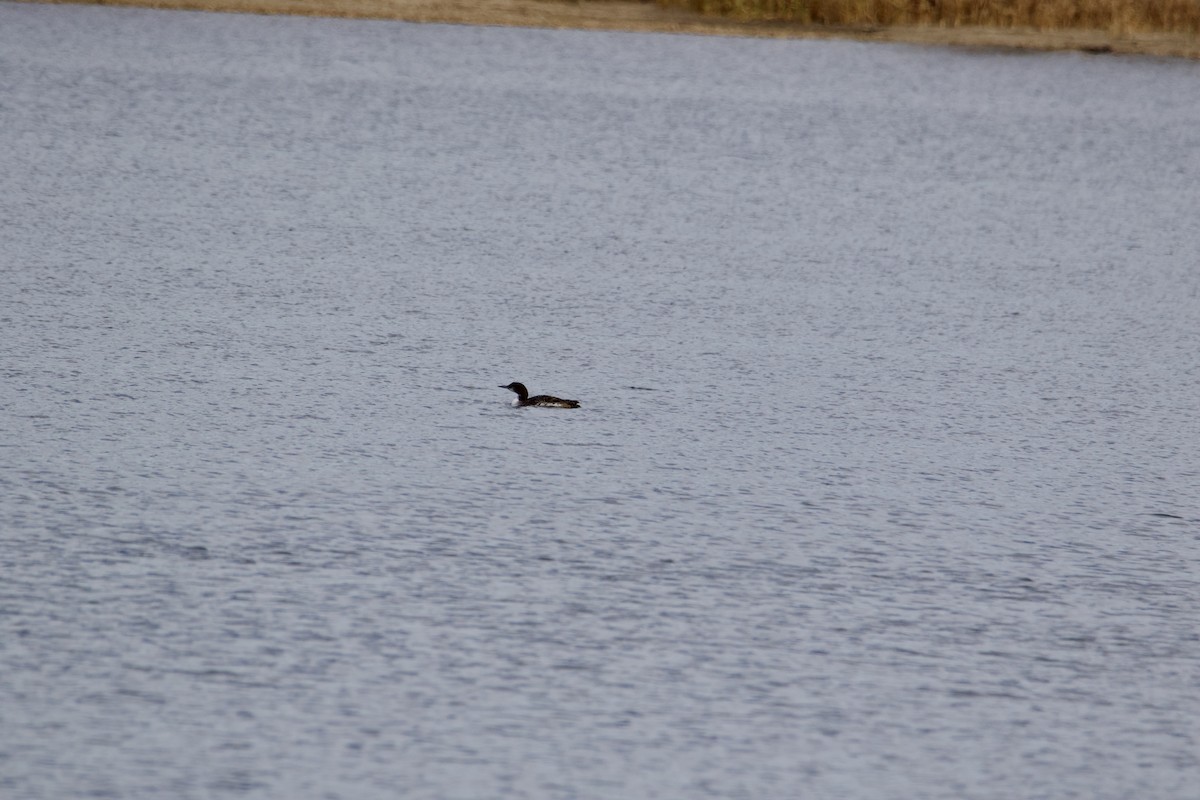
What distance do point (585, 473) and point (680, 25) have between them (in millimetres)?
22405

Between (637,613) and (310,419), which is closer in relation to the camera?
(637,613)

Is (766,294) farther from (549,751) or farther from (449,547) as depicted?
(549,751)

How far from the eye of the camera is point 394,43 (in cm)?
2681

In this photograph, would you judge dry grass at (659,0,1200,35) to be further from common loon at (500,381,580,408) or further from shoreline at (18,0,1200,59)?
common loon at (500,381,580,408)

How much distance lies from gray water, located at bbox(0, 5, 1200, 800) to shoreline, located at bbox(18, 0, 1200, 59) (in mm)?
11143

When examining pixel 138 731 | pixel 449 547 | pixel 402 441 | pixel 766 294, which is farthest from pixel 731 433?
pixel 138 731

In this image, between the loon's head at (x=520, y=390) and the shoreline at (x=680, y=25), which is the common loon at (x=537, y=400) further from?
the shoreline at (x=680, y=25)

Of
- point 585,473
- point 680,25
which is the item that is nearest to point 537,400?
point 585,473

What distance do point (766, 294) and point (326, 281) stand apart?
10.2 ft

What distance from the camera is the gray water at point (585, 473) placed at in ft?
18.5

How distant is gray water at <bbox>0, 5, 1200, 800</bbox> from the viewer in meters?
5.63

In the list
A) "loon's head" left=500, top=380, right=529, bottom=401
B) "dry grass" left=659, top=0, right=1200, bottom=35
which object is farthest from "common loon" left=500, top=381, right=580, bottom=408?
"dry grass" left=659, top=0, right=1200, bottom=35

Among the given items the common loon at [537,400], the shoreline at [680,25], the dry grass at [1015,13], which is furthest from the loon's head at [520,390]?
the dry grass at [1015,13]

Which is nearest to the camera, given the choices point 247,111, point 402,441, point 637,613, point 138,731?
point 138,731
